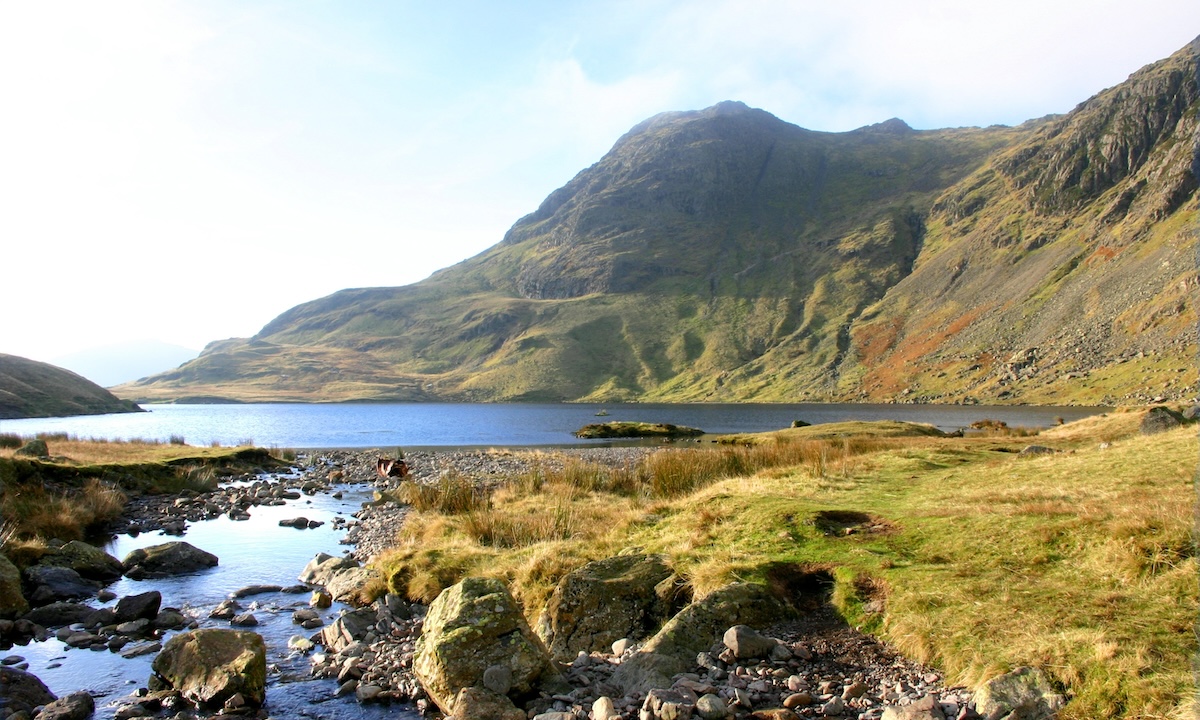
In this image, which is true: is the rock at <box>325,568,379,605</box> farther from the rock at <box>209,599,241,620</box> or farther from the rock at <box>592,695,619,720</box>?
the rock at <box>592,695,619,720</box>

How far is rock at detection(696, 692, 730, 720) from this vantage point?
790cm

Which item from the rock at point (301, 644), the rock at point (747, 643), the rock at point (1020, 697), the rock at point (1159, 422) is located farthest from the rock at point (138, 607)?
the rock at point (1159, 422)

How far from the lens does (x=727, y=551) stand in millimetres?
12875

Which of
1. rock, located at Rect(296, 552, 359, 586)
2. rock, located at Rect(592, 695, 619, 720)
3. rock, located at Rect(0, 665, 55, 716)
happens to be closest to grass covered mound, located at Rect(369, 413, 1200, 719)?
rock, located at Rect(296, 552, 359, 586)

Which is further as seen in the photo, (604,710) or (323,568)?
(323,568)

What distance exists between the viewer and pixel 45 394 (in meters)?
123

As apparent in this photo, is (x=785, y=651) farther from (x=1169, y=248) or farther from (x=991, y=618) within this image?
(x=1169, y=248)

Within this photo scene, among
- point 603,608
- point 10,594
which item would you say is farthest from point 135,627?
point 603,608

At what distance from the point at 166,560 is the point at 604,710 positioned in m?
15.7

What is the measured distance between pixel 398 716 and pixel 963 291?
18932 centimetres

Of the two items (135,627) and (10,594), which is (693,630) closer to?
(135,627)

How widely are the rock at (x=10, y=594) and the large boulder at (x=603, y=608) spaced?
36.2 feet

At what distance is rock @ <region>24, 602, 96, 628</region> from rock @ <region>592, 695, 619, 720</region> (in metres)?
11.9

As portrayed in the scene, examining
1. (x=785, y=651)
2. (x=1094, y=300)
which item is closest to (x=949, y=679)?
(x=785, y=651)
